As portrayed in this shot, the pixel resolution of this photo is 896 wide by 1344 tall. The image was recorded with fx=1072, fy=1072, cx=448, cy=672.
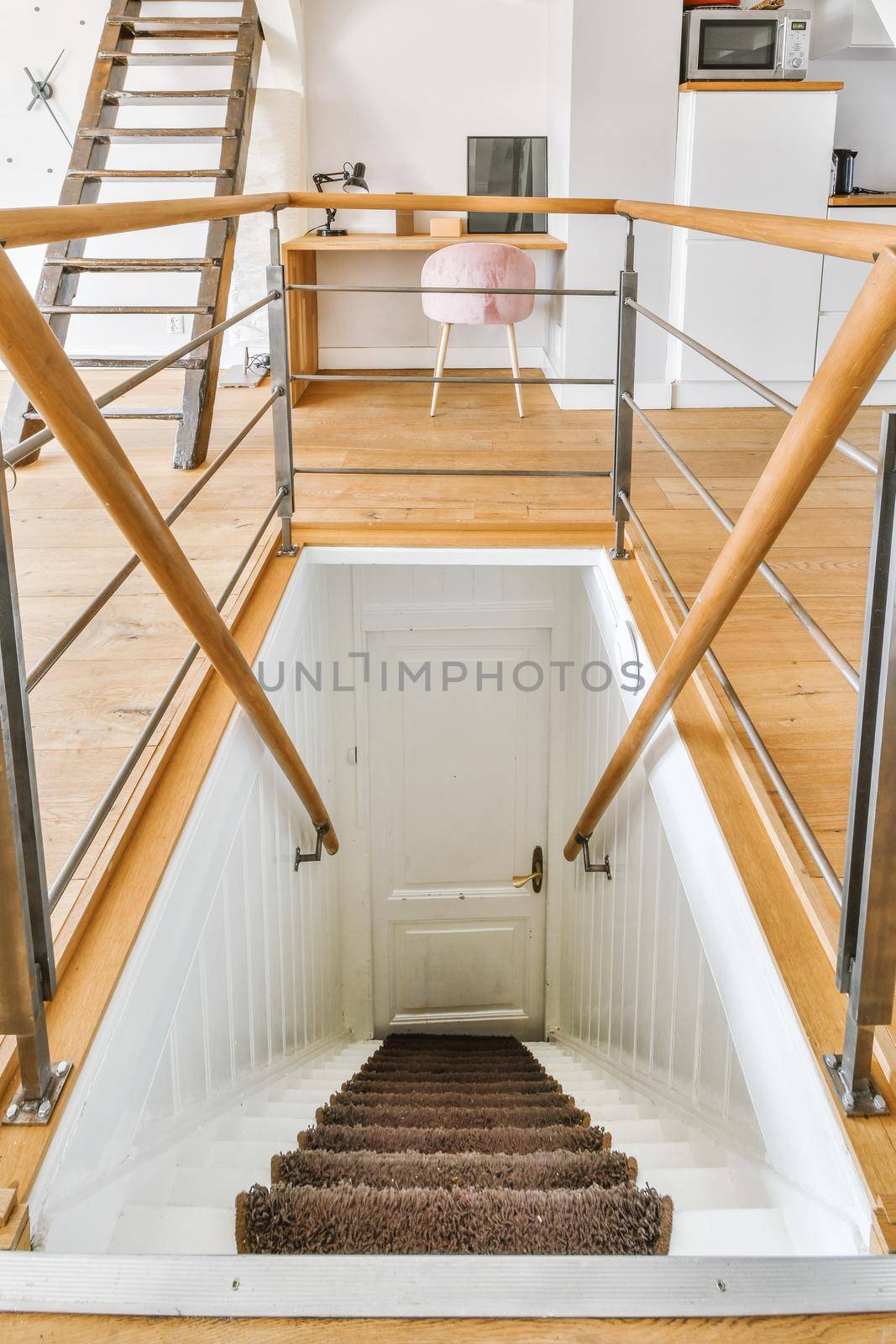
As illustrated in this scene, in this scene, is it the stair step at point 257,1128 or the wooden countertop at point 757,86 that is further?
the wooden countertop at point 757,86

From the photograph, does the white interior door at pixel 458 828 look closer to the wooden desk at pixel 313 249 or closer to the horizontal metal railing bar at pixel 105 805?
the wooden desk at pixel 313 249

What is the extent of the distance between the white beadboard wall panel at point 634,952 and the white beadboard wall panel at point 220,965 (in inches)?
31.9

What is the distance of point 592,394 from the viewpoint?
4.21 meters

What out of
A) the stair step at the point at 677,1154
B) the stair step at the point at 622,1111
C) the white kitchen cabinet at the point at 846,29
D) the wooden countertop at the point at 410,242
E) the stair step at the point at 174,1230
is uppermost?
the white kitchen cabinet at the point at 846,29

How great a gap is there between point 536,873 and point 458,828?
37 cm

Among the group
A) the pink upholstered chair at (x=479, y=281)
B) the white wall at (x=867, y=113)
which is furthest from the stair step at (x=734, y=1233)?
the white wall at (x=867, y=113)

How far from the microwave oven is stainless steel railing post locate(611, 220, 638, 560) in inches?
77.7

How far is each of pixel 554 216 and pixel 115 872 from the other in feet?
12.6

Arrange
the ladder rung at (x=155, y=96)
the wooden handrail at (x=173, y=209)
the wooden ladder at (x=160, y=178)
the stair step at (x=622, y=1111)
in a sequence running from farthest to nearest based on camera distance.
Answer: the ladder rung at (x=155, y=96) → the wooden ladder at (x=160, y=178) → the stair step at (x=622, y=1111) → the wooden handrail at (x=173, y=209)

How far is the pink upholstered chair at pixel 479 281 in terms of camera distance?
3.72 m

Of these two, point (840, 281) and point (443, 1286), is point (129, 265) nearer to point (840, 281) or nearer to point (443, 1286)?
point (840, 281)

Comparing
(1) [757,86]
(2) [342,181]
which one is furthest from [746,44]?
(2) [342,181]

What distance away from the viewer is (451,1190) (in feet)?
4.19

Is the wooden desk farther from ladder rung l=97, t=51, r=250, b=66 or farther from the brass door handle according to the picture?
the brass door handle
